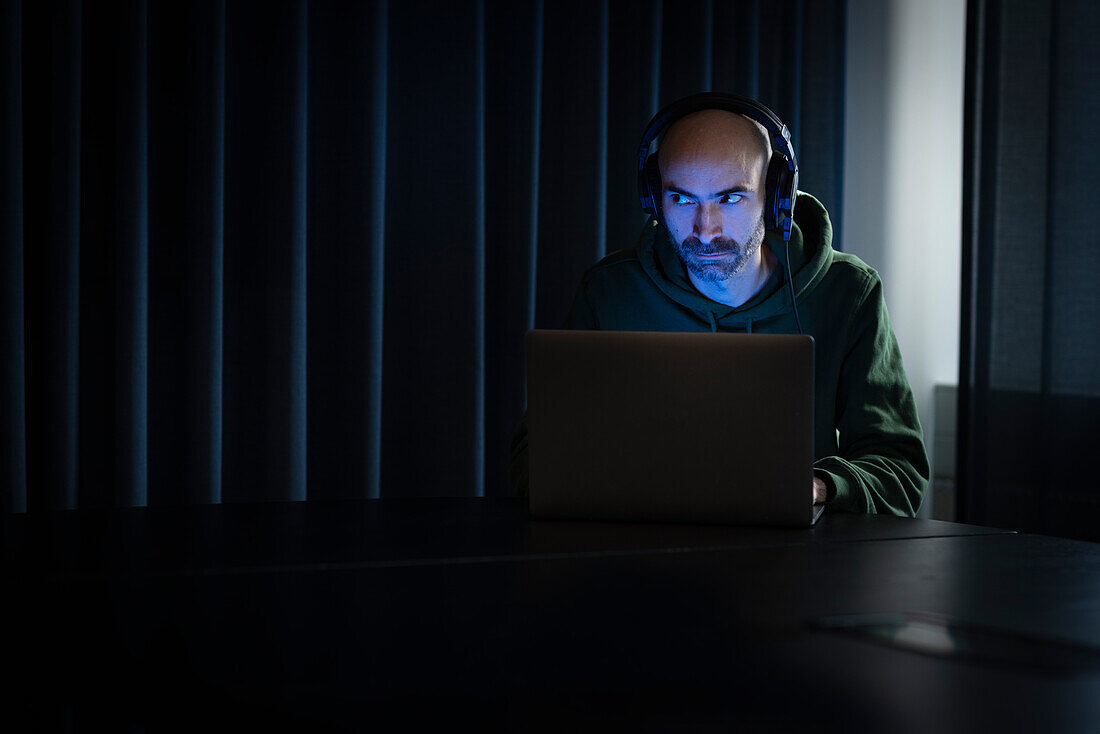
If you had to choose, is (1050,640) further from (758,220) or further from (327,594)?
(758,220)

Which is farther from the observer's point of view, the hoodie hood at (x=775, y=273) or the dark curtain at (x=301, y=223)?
the dark curtain at (x=301, y=223)

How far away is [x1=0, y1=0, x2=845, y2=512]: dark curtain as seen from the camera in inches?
76.7

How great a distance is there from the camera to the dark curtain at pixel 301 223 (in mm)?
1948

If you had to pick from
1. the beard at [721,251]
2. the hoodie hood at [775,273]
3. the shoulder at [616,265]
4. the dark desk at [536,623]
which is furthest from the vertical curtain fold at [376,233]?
the dark desk at [536,623]

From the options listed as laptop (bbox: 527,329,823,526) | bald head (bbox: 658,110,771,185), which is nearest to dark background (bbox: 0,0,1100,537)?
bald head (bbox: 658,110,771,185)

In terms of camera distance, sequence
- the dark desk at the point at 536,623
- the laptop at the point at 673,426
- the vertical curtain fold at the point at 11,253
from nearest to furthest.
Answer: the dark desk at the point at 536,623, the laptop at the point at 673,426, the vertical curtain fold at the point at 11,253

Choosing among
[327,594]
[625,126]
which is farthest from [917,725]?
[625,126]

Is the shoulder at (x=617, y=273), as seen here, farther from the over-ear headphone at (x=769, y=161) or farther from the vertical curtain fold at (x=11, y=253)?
the vertical curtain fold at (x=11, y=253)

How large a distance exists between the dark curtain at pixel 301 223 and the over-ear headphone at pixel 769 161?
816mm

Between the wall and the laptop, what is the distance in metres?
1.90

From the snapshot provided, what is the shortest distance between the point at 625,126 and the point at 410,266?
66 cm

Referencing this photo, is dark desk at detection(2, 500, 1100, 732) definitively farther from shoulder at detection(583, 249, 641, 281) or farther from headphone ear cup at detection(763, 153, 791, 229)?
shoulder at detection(583, 249, 641, 281)

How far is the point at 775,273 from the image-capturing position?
164cm

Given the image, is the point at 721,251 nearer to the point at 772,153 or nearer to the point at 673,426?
the point at 772,153
